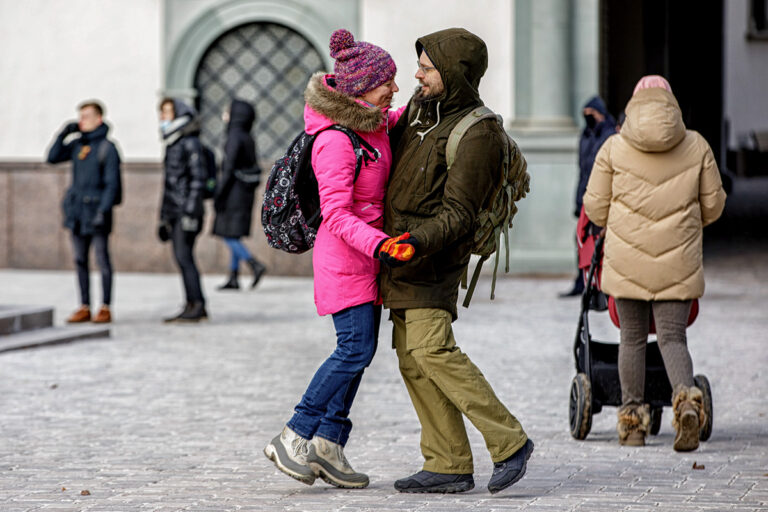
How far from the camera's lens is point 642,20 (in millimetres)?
22719

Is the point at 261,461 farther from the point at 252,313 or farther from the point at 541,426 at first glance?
the point at 252,313

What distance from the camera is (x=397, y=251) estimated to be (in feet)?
16.5

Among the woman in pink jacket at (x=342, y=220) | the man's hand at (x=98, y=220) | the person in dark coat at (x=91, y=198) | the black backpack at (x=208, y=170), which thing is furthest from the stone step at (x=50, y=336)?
the woman in pink jacket at (x=342, y=220)

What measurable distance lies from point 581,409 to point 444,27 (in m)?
9.70

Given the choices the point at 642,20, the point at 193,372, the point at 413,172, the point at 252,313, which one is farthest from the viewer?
the point at 642,20

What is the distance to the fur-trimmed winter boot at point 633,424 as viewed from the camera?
256 inches

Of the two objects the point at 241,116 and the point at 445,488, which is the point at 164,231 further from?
the point at 445,488

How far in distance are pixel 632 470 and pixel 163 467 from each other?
73.2 inches

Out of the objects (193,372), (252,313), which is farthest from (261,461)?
(252,313)

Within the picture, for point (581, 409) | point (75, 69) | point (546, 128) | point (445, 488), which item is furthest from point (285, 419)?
point (75, 69)

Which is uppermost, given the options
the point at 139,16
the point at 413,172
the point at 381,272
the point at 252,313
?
the point at 139,16

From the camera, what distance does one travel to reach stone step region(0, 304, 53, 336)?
10.3m

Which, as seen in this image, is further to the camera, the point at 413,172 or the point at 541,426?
the point at 541,426

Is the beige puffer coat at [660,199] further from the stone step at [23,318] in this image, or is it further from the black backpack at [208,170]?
the black backpack at [208,170]
